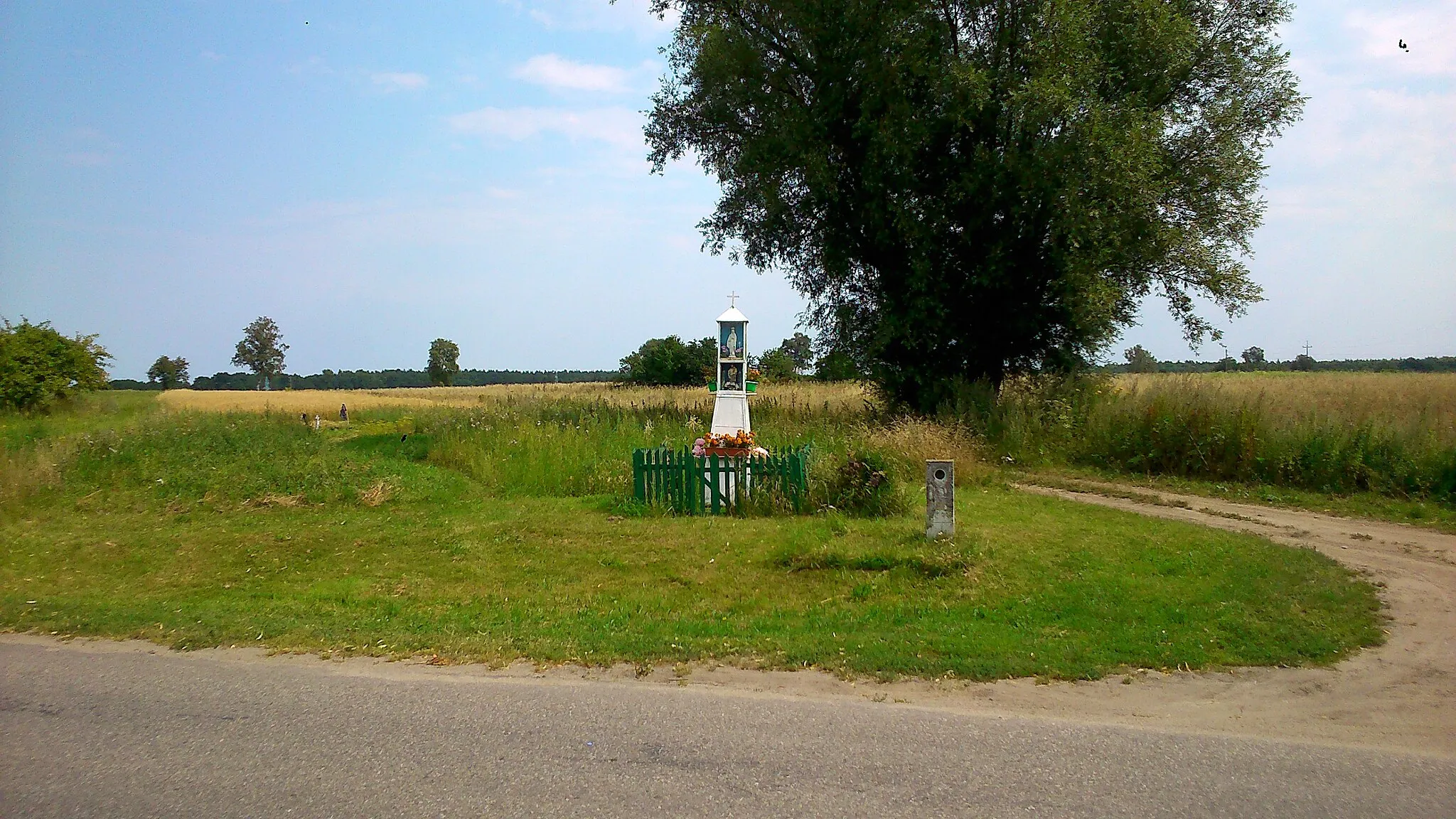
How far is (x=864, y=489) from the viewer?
450 inches

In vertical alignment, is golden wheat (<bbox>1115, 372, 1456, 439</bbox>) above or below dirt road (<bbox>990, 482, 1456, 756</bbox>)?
above

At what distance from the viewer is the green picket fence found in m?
12.1

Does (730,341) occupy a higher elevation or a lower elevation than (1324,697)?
higher

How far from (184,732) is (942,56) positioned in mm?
19915

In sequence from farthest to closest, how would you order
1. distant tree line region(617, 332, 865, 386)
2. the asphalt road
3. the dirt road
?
distant tree line region(617, 332, 865, 386) → the dirt road → the asphalt road

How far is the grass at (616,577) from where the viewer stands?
6957 mm

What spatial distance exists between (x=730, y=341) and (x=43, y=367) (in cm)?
2713

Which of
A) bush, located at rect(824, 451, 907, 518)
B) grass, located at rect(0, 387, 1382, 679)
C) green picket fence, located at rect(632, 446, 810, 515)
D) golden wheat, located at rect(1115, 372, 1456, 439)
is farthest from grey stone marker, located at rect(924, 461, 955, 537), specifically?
golden wheat, located at rect(1115, 372, 1456, 439)

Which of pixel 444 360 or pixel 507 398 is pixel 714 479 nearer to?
→ pixel 507 398

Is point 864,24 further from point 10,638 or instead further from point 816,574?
point 10,638

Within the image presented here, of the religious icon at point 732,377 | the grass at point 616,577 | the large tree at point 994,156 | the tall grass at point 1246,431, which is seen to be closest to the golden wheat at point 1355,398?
the tall grass at point 1246,431

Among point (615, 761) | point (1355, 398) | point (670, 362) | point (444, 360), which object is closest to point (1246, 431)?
point (1355, 398)

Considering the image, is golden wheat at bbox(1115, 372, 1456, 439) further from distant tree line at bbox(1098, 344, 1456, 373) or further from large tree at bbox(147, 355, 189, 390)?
large tree at bbox(147, 355, 189, 390)

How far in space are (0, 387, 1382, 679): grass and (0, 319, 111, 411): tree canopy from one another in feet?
55.0
